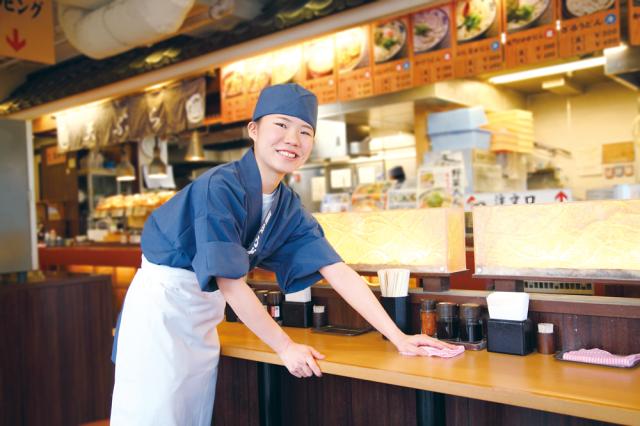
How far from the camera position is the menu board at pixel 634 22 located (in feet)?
11.3

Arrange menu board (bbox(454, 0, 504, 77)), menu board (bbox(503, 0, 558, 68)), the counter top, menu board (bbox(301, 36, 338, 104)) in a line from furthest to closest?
menu board (bbox(301, 36, 338, 104)) → menu board (bbox(454, 0, 504, 77)) → menu board (bbox(503, 0, 558, 68)) → the counter top

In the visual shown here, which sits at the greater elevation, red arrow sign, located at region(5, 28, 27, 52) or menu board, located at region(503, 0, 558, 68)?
red arrow sign, located at region(5, 28, 27, 52)

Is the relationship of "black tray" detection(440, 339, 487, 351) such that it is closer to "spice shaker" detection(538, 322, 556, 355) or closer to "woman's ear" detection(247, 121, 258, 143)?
"spice shaker" detection(538, 322, 556, 355)

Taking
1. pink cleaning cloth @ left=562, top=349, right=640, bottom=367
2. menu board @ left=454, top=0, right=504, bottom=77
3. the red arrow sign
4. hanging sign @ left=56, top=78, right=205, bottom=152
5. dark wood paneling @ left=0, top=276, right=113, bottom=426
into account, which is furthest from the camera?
hanging sign @ left=56, top=78, right=205, bottom=152

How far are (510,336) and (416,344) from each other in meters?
0.31

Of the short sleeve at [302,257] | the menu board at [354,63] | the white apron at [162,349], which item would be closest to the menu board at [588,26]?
the menu board at [354,63]

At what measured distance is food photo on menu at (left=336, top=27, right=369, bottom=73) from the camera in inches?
192

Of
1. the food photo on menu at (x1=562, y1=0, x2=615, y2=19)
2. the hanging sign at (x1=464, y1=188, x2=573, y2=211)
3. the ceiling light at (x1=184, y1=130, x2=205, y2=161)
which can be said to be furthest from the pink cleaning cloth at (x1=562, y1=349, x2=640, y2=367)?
the ceiling light at (x1=184, y1=130, x2=205, y2=161)

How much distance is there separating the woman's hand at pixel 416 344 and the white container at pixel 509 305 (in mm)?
191

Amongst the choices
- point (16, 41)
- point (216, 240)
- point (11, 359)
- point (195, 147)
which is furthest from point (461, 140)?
point (216, 240)

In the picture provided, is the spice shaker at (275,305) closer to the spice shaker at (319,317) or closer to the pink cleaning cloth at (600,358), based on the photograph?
the spice shaker at (319,317)

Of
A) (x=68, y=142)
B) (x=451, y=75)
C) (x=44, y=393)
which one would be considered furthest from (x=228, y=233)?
(x=68, y=142)

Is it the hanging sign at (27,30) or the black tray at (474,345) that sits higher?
the hanging sign at (27,30)

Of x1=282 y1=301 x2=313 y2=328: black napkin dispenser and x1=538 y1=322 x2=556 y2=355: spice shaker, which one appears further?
x1=282 y1=301 x2=313 y2=328: black napkin dispenser
